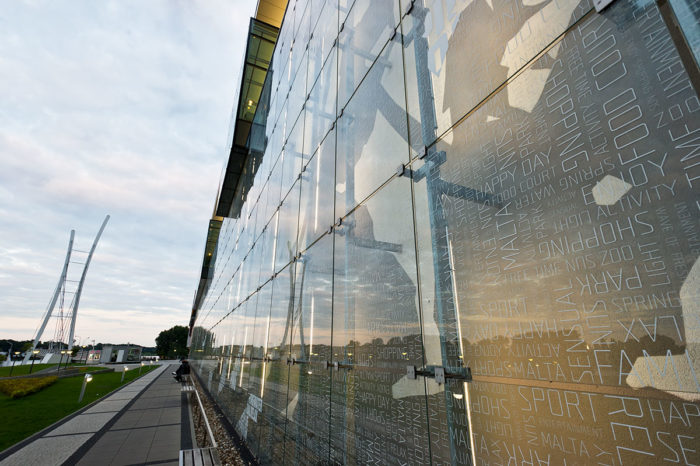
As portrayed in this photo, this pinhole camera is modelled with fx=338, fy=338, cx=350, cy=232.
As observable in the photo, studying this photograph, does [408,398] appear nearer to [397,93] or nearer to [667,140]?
[667,140]

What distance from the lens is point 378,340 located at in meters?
3.12

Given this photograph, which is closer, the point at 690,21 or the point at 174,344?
the point at 690,21

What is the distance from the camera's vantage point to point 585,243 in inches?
58.1

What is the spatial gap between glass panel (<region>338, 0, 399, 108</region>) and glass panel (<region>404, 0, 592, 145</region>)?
642mm

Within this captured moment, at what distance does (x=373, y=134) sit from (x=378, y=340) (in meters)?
2.17

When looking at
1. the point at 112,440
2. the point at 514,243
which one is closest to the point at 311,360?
the point at 514,243

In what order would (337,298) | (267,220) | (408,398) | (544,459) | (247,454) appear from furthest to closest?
(267,220)
(247,454)
(337,298)
(408,398)
(544,459)

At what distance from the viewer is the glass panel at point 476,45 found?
1793 millimetres

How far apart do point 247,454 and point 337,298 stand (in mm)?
5780

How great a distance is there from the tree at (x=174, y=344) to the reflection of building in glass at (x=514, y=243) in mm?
122685

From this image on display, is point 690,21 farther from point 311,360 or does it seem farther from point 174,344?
point 174,344

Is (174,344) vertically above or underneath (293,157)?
underneath

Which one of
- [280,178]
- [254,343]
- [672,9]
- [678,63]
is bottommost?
[254,343]

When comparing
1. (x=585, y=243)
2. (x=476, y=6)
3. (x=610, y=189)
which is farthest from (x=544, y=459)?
(x=476, y=6)
